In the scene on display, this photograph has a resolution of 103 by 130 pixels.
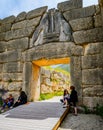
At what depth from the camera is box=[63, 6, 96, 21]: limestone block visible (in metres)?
6.93

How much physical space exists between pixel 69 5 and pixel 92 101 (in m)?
4.22

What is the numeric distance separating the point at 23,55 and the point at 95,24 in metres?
3.58

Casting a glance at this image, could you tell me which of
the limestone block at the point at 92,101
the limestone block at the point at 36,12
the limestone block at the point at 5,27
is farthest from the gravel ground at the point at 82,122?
the limestone block at the point at 5,27

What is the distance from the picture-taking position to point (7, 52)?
8.64 metres

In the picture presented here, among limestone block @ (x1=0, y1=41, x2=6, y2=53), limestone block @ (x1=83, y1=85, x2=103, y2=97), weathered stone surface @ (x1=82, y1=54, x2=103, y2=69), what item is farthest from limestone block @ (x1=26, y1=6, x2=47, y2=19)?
limestone block @ (x1=83, y1=85, x2=103, y2=97)

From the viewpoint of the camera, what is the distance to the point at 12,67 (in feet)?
26.9

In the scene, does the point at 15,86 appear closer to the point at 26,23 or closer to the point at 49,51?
the point at 49,51

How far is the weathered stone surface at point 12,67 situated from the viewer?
802cm

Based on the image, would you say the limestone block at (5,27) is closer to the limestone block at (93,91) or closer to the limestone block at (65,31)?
the limestone block at (65,31)

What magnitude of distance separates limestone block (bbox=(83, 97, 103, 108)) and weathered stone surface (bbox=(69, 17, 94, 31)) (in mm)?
2799

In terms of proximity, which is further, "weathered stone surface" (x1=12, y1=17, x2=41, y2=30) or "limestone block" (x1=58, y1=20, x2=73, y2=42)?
"weathered stone surface" (x1=12, y1=17, x2=41, y2=30)

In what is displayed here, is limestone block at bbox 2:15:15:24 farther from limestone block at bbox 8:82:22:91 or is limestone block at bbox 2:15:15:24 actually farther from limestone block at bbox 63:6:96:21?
limestone block at bbox 8:82:22:91

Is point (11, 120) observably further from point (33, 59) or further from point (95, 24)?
point (95, 24)

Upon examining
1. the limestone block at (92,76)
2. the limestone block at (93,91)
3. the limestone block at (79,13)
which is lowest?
the limestone block at (93,91)
